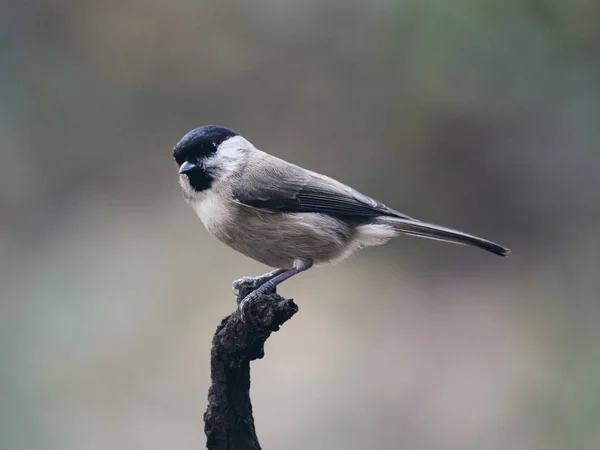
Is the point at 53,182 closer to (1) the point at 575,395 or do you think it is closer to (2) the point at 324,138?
(2) the point at 324,138

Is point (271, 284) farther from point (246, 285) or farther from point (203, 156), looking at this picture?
point (203, 156)

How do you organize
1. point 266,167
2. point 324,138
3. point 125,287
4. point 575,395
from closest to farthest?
1. point 266,167
2. point 575,395
3. point 125,287
4. point 324,138

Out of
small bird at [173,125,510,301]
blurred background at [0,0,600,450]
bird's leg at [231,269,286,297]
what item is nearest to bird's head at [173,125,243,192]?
small bird at [173,125,510,301]

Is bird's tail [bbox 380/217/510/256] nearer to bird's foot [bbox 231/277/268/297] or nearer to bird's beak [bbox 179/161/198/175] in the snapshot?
bird's foot [bbox 231/277/268/297]

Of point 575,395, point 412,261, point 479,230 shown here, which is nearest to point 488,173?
point 479,230

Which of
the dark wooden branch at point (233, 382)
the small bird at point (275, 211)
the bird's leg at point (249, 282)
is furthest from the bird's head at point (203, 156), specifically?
the dark wooden branch at point (233, 382)

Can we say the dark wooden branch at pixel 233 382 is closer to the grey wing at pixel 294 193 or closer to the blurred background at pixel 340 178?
the grey wing at pixel 294 193
